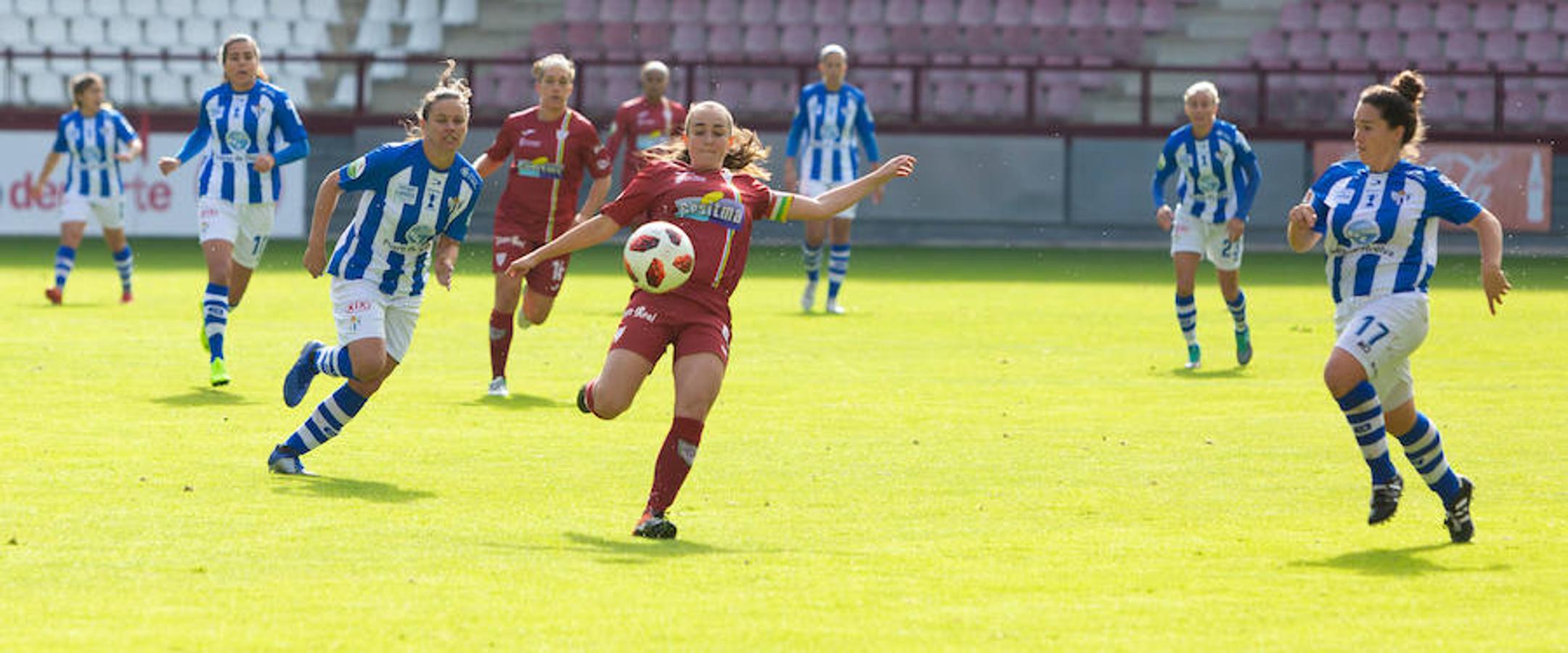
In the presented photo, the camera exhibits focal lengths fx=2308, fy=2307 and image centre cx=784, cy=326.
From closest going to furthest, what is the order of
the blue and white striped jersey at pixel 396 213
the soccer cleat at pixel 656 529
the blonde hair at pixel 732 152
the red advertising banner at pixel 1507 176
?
the soccer cleat at pixel 656 529 < the blonde hair at pixel 732 152 < the blue and white striped jersey at pixel 396 213 < the red advertising banner at pixel 1507 176

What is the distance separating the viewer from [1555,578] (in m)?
7.50

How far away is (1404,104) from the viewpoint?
859cm

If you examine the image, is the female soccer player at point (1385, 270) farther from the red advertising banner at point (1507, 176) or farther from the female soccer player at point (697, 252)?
the red advertising banner at point (1507, 176)

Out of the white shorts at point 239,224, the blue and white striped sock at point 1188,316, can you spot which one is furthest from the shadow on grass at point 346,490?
the blue and white striped sock at point 1188,316

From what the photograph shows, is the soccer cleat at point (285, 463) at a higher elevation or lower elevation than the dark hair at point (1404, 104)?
lower

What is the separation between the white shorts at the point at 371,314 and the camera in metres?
9.99

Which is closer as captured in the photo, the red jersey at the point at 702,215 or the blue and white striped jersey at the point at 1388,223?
the blue and white striped jersey at the point at 1388,223

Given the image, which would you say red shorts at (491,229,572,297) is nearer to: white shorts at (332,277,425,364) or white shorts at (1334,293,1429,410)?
white shorts at (332,277,425,364)

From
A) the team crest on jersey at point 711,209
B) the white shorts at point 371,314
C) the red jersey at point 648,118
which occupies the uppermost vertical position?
the team crest on jersey at point 711,209

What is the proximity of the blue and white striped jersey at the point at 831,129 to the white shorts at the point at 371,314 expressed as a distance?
34.4 ft

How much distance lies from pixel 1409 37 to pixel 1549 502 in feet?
81.1

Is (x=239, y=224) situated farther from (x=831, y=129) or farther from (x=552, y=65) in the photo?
(x=831, y=129)

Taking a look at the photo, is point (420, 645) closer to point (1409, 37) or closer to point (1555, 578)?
point (1555, 578)

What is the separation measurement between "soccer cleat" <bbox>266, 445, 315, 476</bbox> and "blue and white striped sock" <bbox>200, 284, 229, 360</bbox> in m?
3.62
